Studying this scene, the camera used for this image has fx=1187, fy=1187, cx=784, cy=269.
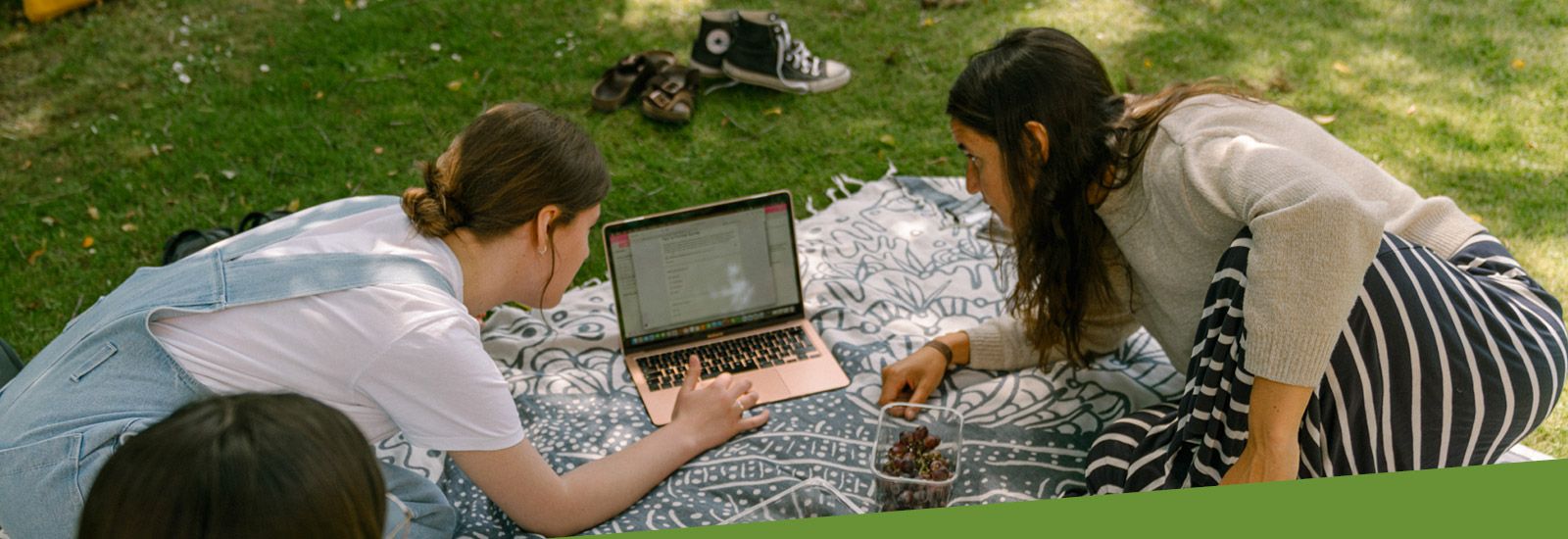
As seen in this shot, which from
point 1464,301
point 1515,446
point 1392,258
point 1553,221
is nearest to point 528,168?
point 1392,258

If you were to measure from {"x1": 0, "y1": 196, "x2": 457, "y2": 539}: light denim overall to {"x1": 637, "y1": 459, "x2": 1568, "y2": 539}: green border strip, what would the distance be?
6.31 feet

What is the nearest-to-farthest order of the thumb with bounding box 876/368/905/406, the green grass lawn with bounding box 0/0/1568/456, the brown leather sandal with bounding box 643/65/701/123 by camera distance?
the thumb with bounding box 876/368/905/406, the green grass lawn with bounding box 0/0/1568/456, the brown leather sandal with bounding box 643/65/701/123

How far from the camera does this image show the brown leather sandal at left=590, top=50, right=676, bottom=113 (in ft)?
16.3

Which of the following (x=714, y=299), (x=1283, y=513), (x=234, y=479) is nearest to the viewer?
(x=1283, y=513)

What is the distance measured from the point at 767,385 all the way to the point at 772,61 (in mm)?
2117

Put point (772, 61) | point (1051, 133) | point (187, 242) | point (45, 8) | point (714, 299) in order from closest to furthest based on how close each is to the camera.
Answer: point (1051, 133), point (187, 242), point (714, 299), point (772, 61), point (45, 8)

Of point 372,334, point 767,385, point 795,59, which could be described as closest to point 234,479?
point 372,334

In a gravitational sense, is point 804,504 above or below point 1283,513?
below

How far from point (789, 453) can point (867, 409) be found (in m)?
0.28

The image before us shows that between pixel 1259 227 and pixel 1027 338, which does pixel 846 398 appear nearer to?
pixel 1027 338

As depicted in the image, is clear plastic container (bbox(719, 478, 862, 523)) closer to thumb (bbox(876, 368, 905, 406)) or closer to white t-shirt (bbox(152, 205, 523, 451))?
thumb (bbox(876, 368, 905, 406))

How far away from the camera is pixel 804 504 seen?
9.28 ft

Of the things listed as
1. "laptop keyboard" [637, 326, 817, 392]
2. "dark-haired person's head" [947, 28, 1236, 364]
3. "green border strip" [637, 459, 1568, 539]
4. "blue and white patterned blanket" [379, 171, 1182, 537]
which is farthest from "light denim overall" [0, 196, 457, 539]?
"green border strip" [637, 459, 1568, 539]

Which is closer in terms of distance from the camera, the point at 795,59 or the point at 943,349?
the point at 943,349
